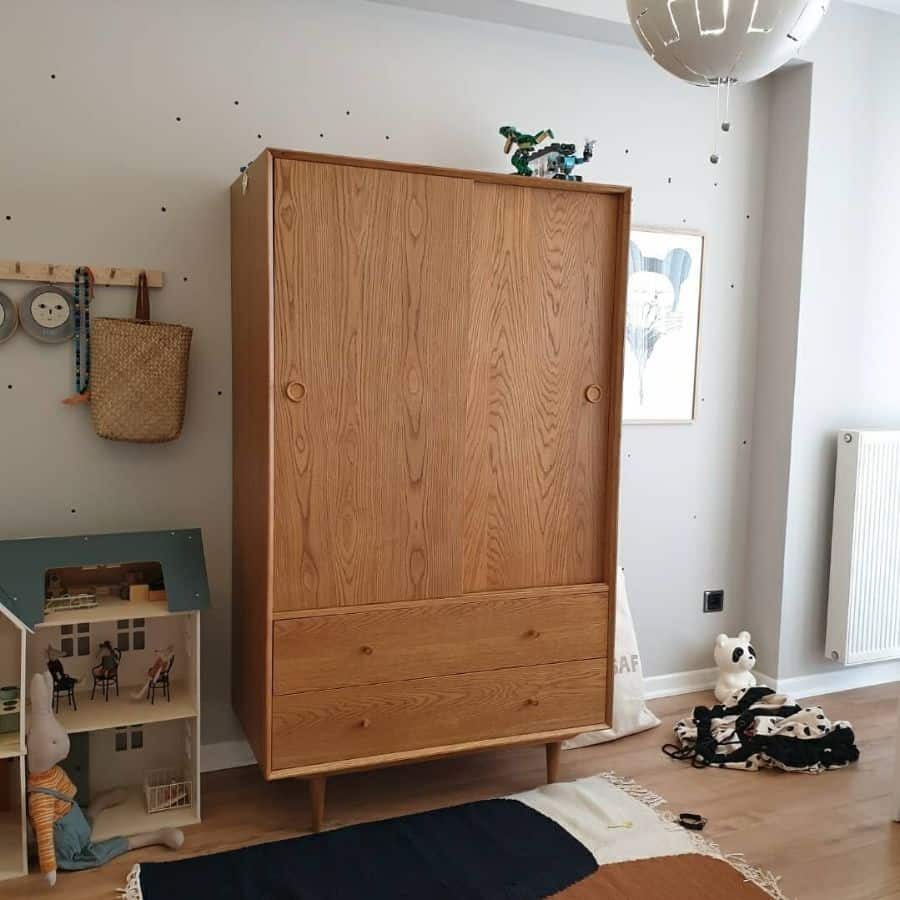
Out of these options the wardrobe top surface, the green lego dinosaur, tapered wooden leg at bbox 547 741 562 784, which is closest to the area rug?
tapered wooden leg at bbox 547 741 562 784

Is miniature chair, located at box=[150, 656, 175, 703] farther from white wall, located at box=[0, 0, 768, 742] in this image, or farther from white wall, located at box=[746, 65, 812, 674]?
white wall, located at box=[746, 65, 812, 674]

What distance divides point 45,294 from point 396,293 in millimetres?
946

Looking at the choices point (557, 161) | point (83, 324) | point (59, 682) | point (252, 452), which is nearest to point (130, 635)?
point (59, 682)

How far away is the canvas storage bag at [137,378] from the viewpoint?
242cm

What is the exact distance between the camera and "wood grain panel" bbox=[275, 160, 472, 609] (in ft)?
7.30

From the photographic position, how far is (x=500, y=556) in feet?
A: 8.25

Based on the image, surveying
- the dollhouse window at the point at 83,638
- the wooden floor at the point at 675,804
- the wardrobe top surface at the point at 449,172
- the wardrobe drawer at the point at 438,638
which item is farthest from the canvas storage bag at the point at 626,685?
the dollhouse window at the point at 83,638

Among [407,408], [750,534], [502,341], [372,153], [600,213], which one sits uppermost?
[372,153]

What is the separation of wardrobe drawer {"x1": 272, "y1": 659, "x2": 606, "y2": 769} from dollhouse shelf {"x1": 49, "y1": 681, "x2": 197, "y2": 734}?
33cm

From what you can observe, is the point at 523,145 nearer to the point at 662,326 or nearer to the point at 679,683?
the point at 662,326

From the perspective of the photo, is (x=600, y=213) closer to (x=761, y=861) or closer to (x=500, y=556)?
(x=500, y=556)

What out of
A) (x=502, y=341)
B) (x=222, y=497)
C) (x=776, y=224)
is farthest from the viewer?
(x=776, y=224)

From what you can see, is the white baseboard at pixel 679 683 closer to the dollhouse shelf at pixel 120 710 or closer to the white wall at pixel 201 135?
the white wall at pixel 201 135

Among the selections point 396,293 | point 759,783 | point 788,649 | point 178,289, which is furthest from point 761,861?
point 178,289
